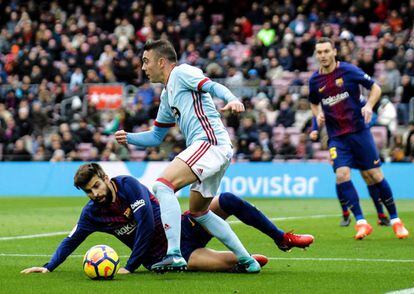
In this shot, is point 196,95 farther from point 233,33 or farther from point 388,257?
point 233,33

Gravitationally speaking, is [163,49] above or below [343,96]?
above

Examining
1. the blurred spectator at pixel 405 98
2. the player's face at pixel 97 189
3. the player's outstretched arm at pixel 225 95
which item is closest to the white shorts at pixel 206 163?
the player's outstretched arm at pixel 225 95

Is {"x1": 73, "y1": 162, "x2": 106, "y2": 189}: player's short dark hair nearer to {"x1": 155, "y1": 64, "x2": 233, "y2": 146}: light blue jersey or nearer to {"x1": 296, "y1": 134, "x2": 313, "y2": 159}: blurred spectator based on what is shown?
{"x1": 155, "y1": 64, "x2": 233, "y2": 146}: light blue jersey

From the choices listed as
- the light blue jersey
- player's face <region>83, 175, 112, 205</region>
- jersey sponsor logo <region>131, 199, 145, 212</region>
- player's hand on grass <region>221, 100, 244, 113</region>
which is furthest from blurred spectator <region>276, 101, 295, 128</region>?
player's hand on grass <region>221, 100, 244, 113</region>

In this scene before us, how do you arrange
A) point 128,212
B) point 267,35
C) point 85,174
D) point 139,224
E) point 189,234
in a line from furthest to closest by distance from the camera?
point 267,35 < point 189,234 < point 128,212 < point 139,224 < point 85,174

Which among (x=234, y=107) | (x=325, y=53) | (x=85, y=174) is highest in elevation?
(x=234, y=107)

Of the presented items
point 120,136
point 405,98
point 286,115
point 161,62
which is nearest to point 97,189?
point 120,136

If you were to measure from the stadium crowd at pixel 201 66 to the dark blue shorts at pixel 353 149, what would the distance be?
10.1 metres

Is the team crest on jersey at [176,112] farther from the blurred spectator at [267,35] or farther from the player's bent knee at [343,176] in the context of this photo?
the blurred spectator at [267,35]

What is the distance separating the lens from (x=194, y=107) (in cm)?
905

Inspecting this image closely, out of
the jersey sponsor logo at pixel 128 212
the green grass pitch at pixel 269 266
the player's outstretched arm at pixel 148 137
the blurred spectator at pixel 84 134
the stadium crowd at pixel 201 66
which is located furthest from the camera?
the blurred spectator at pixel 84 134

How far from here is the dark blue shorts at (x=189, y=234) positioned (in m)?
8.98

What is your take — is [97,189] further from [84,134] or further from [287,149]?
[84,134]

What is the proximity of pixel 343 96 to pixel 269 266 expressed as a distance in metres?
4.09
